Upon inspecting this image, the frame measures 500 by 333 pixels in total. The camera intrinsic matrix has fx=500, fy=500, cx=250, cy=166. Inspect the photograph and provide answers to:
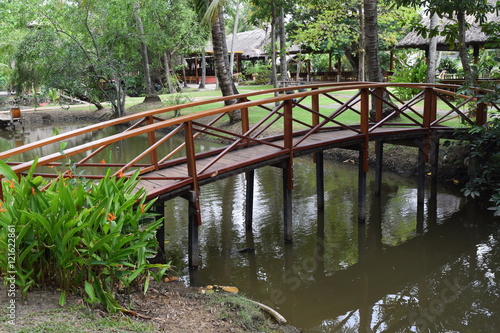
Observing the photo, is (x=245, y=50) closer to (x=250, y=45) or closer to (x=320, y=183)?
(x=250, y=45)

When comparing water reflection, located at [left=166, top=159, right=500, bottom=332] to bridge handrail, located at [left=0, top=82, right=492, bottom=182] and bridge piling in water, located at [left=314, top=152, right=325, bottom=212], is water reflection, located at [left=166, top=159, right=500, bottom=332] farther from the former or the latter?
bridge handrail, located at [left=0, top=82, right=492, bottom=182]

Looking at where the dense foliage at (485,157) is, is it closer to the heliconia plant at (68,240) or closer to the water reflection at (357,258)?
the water reflection at (357,258)

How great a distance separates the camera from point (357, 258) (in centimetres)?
775

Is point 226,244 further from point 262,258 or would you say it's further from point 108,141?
point 108,141

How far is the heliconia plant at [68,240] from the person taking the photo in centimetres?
416

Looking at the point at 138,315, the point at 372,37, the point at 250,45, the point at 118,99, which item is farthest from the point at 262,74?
the point at 138,315

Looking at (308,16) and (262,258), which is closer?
(262,258)

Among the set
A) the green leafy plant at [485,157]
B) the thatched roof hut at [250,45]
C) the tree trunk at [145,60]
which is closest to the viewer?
the green leafy plant at [485,157]

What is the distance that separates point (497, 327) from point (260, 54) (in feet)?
123

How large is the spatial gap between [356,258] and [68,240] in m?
4.81

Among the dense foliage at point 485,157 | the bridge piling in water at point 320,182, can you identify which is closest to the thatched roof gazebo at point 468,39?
the dense foliage at point 485,157

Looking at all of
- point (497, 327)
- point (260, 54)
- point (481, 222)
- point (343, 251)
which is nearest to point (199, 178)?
point (343, 251)

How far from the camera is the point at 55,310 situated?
4.09 metres

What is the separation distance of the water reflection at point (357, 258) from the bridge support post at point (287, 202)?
0.21 metres
